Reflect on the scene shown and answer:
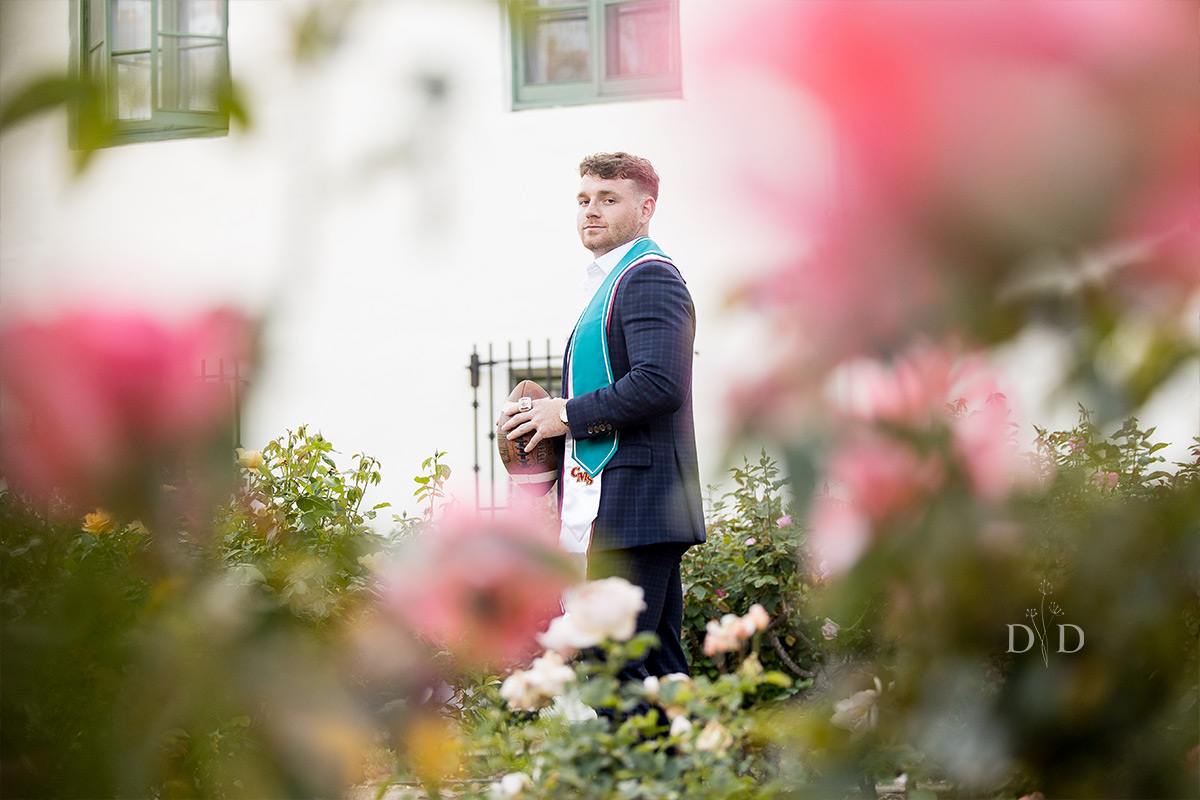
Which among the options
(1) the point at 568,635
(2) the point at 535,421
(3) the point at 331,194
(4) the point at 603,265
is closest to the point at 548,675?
(1) the point at 568,635

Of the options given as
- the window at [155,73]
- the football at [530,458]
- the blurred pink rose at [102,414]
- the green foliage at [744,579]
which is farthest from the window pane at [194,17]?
the green foliage at [744,579]

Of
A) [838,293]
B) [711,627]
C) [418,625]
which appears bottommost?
[711,627]

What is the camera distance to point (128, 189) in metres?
0.42

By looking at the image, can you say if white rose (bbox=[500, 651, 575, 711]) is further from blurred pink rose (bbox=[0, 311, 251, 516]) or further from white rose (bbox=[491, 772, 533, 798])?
blurred pink rose (bbox=[0, 311, 251, 516])

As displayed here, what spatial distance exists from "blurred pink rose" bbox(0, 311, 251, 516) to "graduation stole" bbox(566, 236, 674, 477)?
1.64 meters

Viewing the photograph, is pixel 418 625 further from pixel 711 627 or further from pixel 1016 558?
pixel 711 627

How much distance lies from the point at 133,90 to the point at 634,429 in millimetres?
1639

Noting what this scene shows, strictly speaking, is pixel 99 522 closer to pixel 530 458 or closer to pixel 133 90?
pixel 133 90

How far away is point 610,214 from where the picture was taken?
2197mm

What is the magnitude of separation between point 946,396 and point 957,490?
30 mm

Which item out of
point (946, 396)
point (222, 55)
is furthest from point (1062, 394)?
point (222, 55)

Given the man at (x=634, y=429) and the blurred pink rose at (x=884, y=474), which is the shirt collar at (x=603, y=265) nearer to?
the man at (x=634, y=429)

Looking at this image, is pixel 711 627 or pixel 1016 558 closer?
pixel 1016 558

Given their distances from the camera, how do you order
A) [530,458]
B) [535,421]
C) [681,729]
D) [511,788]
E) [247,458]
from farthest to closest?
[530,458] → [535,421] → [681,729] → [511,788] → [247,458]
